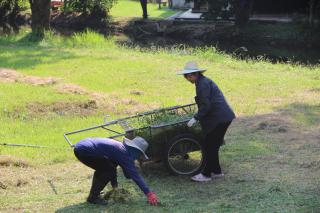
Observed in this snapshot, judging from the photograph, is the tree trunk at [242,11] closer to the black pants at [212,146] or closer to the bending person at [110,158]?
the black pants at [212,146]

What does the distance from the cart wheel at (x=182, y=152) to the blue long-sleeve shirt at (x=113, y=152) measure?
1.31m

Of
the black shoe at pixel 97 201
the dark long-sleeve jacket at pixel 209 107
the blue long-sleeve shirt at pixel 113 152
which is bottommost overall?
the black shoe at pixel 97 201

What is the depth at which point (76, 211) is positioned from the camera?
6785mm

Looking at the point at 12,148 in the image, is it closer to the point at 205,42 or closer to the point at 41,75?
the point at 41,75

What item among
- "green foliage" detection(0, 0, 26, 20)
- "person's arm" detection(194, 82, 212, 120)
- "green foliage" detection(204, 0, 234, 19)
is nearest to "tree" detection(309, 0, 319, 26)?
"green foliage" detection(204, 0, 234, 19)

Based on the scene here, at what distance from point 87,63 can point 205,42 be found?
50.7 ft

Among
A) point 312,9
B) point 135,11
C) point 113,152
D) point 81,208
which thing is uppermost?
point 113,152

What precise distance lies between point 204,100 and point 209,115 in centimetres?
27

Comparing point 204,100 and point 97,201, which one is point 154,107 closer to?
point 204,100

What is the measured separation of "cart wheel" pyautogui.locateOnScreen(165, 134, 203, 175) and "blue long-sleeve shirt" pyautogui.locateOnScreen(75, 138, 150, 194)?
131 cm

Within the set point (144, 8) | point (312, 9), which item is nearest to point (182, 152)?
point (312, 9)

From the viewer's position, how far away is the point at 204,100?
7.61 meters

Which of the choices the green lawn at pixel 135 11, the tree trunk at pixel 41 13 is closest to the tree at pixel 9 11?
the green lawn at pixel 135 11

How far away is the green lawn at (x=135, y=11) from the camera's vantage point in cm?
4216
